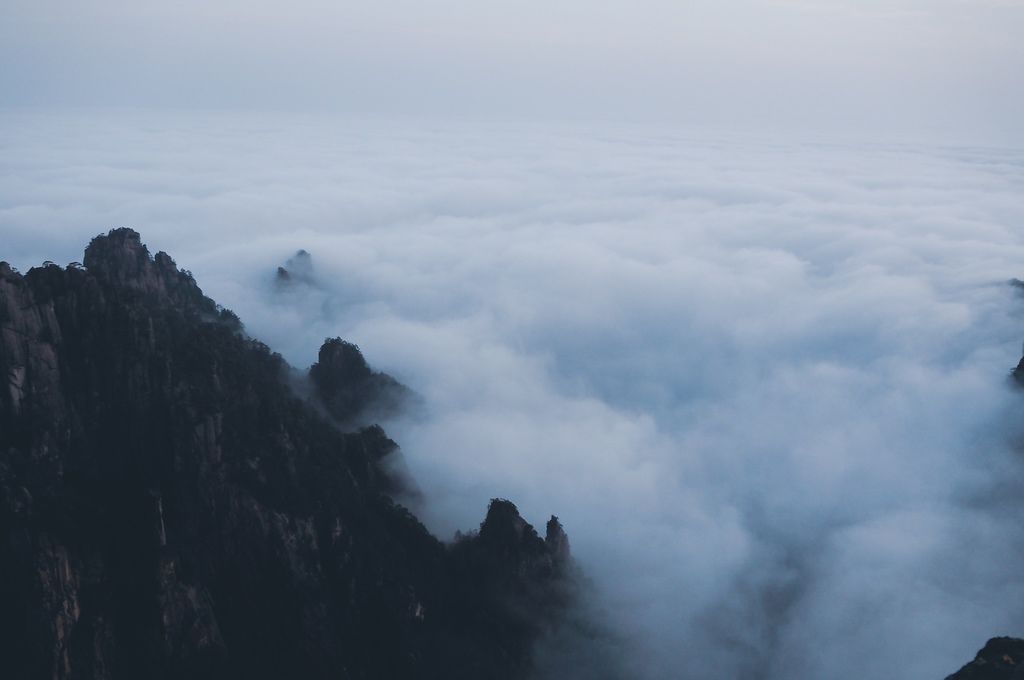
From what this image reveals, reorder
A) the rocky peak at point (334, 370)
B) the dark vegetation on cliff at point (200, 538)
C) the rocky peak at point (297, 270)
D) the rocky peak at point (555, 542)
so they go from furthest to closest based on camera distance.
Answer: the rocky peak at point (297, 270) < the rocky peak at point (334, 370) < the rocky peak at point (555, 542) < the dark vegetation on cliff at point (200, 538)

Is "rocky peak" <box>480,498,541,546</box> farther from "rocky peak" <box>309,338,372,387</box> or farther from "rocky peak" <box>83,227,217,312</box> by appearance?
"rocky peak" <box>83,227,217,312</box>

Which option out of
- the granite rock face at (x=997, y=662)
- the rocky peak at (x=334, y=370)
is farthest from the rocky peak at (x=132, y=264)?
the granite rock face at (x=997, y=662)

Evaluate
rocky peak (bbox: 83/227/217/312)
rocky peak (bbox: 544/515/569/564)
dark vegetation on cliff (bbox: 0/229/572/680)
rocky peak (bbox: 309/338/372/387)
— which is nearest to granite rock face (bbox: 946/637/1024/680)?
dark vegetation on cliff (bbox: 0/229/572/680)

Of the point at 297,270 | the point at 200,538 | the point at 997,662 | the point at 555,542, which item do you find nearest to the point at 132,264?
the point at 200,538

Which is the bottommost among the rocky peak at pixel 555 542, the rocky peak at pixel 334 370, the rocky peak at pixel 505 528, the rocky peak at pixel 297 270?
the rocky peak at pixel 555 542

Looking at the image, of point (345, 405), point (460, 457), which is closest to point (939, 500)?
point (460, 457)

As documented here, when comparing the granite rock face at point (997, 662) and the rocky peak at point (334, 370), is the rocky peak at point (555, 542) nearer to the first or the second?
the granite rock face at point (997, 662)

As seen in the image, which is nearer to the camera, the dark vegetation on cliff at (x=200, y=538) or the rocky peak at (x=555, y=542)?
the dark vegetation on cliff at (x=200, y=538)

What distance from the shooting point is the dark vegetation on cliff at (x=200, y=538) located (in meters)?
32.1

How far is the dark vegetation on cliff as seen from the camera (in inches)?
1262

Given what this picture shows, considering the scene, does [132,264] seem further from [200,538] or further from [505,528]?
[505,528]

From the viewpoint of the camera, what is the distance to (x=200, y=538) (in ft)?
127

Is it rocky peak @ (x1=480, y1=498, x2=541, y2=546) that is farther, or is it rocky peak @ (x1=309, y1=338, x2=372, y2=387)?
rocky peak @ (x1=309, y1=338, x2=372, y2=387)

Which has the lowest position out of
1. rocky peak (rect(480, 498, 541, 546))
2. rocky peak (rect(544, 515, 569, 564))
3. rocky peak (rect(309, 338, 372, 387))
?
rocky peak (rect(544, 515, 569, 564))
